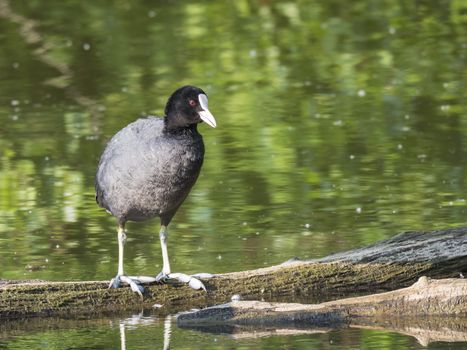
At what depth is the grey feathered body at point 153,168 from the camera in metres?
8.84

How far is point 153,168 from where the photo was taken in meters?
8.84

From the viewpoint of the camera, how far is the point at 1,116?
53.2ft

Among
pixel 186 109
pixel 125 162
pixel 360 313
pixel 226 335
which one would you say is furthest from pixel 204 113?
pixel 360 313

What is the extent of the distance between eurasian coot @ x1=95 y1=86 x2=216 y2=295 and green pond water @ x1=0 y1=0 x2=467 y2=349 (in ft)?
2.83

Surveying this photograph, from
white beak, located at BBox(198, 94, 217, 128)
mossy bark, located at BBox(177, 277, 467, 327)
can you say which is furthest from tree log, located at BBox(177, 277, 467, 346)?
white beak, located at BBox(198, 94, 217, 128)

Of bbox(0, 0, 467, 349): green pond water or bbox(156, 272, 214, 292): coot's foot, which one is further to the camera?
bbox(0, 0, 467, 349): green pond water

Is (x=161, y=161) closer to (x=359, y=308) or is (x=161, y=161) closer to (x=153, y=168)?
Answer: (x=153, y=168)

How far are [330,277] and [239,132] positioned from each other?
21.4ft

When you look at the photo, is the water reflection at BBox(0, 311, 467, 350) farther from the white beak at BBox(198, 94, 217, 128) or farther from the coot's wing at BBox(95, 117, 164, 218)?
the white beak at BBox(198, 94, 217, 128)

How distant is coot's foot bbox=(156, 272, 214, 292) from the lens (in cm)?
852

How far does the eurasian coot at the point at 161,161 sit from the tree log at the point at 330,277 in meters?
0.20

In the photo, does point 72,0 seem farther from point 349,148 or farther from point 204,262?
point 204,262

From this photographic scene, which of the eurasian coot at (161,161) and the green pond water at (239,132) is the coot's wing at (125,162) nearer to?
the eurasian coot at (161,161)

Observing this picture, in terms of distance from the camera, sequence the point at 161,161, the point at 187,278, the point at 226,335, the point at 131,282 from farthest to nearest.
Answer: the point at 161,161
the point at 187,278
the point at 131,282
the point at 226,335
